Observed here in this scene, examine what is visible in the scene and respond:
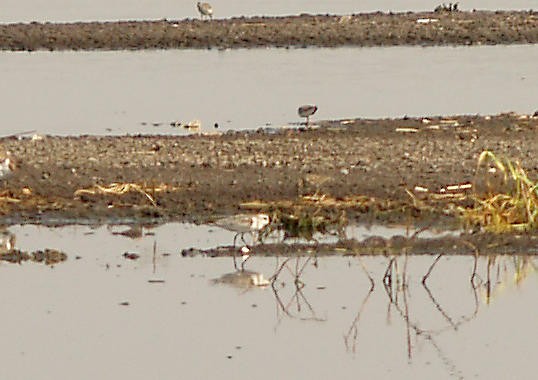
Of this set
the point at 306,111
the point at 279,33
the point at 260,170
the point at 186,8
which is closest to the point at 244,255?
the point at 260,170

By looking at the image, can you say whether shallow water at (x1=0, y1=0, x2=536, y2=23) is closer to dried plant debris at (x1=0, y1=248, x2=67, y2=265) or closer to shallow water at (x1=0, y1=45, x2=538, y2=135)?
shallow water at (x1=0, y1=45, x2=538, y2=135)

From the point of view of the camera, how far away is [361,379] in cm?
1065

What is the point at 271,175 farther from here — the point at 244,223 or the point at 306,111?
the point at 306,111

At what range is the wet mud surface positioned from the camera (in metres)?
29.8

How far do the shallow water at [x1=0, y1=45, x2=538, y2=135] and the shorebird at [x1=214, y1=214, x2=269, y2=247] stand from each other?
Result: 6.07 metres

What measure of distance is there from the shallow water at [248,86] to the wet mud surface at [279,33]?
2.15 ft

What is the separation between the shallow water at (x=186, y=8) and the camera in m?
Result: 33.4

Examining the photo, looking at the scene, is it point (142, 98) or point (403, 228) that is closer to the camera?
point (403, 228)

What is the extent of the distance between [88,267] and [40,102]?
9176mm

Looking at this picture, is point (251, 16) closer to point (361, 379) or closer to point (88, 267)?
point (88, 267)

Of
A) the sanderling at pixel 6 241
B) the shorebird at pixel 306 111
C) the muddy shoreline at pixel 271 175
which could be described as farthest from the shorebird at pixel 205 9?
the sanderling at pixel 6 241

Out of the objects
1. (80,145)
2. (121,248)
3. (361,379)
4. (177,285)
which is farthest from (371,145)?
(361,379)

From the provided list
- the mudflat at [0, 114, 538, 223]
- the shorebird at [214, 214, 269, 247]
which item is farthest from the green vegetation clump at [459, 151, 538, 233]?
the shorebird at [214, 214, 269, 247]

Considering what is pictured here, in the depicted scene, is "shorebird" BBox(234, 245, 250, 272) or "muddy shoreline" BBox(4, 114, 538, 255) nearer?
"shorebird" BBox(234, 245, 250, 272)
